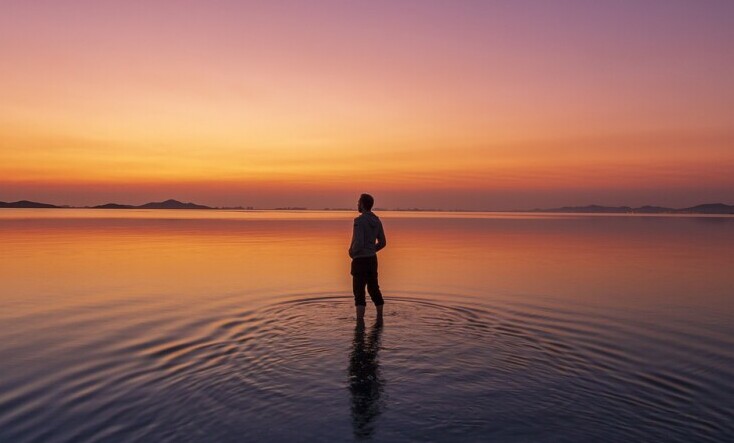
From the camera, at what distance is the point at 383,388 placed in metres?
7.56

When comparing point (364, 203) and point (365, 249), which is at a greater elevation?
point (364, 203)

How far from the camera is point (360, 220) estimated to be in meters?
12.8

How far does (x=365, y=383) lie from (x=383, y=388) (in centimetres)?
34

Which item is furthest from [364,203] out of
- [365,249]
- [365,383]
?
[365,383]

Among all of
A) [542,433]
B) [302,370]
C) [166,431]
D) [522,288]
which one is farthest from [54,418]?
[522,288]

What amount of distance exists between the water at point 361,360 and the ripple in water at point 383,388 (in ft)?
0.11

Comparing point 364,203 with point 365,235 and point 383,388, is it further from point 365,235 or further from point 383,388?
point 383,388

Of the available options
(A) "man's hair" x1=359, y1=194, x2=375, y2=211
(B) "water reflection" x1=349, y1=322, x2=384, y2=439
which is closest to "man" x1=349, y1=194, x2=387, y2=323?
(A) "man's hair" x1=359, y1=194, x2=375, y2=211

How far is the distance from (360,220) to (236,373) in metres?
5.61

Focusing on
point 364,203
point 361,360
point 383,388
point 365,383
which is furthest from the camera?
point 364,203

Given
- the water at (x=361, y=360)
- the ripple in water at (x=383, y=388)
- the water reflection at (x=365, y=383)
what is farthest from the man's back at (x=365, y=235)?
the water reflection at (x=365, y=383)

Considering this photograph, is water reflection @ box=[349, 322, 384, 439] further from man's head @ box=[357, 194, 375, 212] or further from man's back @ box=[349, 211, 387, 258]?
man's head @ box=[357, 194, 375, 212]

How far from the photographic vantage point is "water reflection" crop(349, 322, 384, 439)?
20.7 ft

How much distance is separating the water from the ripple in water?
0.11ft
